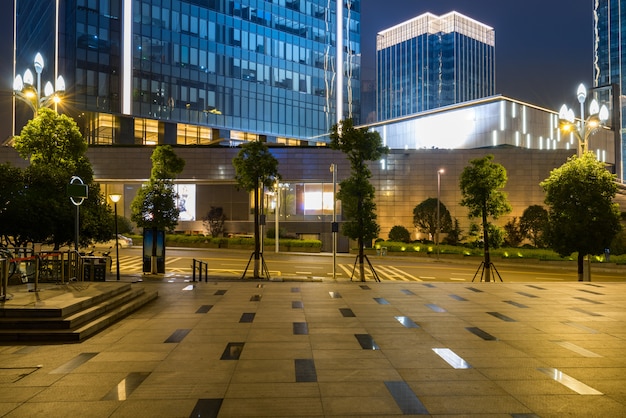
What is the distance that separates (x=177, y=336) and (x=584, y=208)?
22.0 meters

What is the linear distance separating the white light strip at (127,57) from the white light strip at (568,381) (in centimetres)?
6640

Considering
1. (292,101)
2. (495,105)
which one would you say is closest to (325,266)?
(495,105)

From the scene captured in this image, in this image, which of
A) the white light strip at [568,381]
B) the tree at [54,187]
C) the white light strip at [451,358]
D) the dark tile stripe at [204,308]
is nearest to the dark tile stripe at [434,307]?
the white light strip at [451,358]

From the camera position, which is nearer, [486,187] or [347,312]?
[347,312]

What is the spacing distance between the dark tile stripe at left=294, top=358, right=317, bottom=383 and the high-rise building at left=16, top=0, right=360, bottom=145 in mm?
63063

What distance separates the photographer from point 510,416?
6004mm

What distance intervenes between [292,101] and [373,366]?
249ft

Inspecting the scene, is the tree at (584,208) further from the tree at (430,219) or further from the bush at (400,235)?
the bush at (400,235)

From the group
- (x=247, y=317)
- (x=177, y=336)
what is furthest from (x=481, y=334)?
(x=177, y=336)

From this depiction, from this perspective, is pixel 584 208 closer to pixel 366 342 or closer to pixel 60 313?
pixel 366 342

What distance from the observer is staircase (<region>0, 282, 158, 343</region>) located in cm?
993

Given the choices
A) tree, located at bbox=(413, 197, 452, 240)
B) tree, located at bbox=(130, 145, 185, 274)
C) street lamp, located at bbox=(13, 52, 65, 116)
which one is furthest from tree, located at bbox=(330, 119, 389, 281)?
tree, located at bbox=(413, 197, 452, 240)

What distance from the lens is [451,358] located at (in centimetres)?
877

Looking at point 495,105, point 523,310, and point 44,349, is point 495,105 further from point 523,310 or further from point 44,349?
point 44,349
